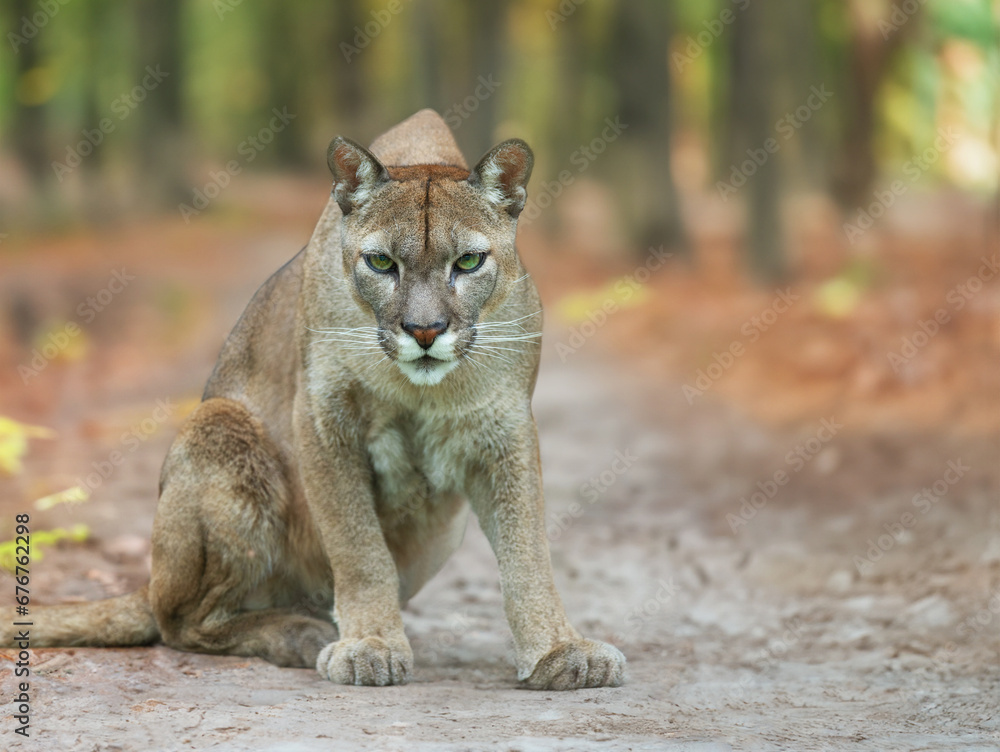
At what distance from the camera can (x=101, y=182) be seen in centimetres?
2450

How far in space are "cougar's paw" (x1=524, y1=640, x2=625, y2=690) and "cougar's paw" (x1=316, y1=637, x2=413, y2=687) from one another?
62 cm

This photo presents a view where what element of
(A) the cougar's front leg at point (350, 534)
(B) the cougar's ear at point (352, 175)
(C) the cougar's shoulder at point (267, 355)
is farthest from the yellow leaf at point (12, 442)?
(B) the cougar's ear at point (352, 175)

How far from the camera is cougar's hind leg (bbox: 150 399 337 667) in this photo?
592 centimetres

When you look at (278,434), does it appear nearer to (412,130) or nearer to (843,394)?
(412,130)

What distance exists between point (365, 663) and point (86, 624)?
1.50 m

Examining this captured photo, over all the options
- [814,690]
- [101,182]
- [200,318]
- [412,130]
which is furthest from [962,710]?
[101,182]

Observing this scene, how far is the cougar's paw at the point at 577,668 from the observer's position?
550 centimetres

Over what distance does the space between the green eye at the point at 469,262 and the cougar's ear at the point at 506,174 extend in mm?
404

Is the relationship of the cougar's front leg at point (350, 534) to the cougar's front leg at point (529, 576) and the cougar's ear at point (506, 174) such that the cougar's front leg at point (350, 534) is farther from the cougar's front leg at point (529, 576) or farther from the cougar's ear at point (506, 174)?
the cougar's ear at point (506, 174)

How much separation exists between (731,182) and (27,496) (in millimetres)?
15590

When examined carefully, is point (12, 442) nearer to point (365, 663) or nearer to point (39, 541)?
point (39, 541)

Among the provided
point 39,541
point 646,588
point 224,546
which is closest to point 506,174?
point 224,546

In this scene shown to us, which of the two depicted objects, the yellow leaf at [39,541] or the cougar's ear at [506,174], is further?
the yellow leaf at [39,541]

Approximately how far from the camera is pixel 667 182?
19094mm
